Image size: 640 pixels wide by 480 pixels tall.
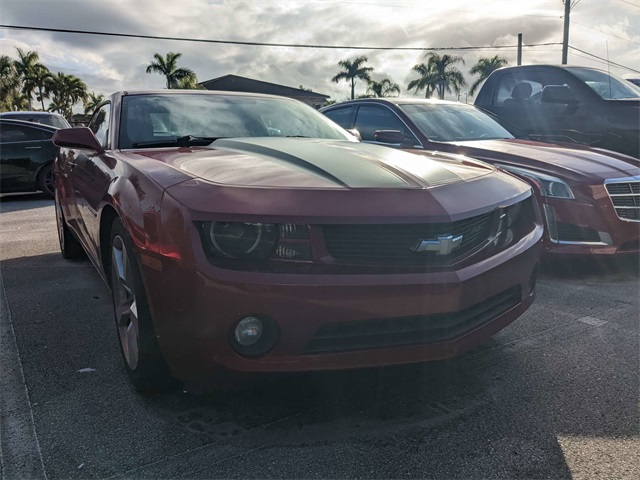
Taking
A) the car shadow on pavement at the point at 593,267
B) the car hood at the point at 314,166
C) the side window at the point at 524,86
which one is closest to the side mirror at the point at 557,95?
the side window at the point at 524,86

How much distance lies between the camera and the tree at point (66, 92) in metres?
52.4

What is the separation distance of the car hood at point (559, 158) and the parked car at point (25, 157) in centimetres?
781

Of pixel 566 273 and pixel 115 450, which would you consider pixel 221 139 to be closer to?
pixel 115 450

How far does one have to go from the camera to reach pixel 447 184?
7.64 ft


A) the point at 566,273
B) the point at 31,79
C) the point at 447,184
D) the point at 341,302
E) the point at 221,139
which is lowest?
the point at 566,273

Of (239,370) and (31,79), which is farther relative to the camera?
(31,79)

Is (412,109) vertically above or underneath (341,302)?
above

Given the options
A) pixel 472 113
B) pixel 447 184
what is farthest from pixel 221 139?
pixel 472 113

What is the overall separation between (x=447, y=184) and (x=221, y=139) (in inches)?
56.8

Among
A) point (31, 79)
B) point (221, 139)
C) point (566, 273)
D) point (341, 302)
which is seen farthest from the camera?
point (31, 79)

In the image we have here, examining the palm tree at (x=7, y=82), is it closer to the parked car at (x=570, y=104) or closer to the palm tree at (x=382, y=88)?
the palm tree at (x=382, y=88)

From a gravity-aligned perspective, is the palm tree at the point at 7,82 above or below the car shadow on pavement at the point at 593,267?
above

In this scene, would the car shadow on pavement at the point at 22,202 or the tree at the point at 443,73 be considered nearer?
the car shadow on pavement at the point at 22,202

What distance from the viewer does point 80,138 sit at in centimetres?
319
